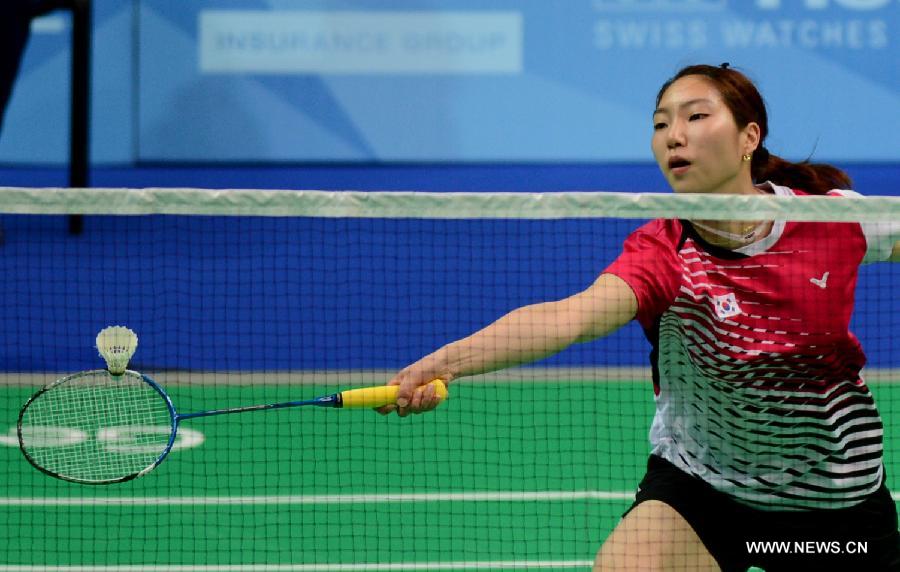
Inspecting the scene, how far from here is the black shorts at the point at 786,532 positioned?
2.89 metres

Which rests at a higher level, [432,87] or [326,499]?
[432,87]

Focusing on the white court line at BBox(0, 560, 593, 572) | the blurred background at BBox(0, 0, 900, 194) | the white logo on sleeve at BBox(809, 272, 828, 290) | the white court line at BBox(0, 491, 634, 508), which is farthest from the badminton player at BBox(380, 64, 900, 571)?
the blurred background at BBox(0, 0, 900, 194)

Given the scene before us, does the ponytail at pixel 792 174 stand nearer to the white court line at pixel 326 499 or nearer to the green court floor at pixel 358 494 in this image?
the green court floor at pixel 358 494

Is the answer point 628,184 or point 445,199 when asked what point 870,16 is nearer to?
point 628,184

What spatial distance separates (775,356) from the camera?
9.37 feet

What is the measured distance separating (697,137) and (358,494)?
9.35ft

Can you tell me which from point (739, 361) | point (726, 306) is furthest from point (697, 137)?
point (739, 361)

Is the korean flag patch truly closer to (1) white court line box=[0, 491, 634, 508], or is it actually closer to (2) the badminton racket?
(2) the badminton racket

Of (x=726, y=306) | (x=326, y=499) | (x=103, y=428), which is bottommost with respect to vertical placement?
(x=326, y=499)

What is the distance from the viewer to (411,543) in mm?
4977

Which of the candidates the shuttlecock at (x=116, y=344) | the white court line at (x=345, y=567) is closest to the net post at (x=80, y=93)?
the white court line at (x=345, y=567)

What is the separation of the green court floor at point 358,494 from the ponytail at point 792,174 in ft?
6.29

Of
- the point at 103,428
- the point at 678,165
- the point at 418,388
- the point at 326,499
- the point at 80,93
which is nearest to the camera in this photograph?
the point at 418,388

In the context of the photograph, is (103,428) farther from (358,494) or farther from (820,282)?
(820,282)
